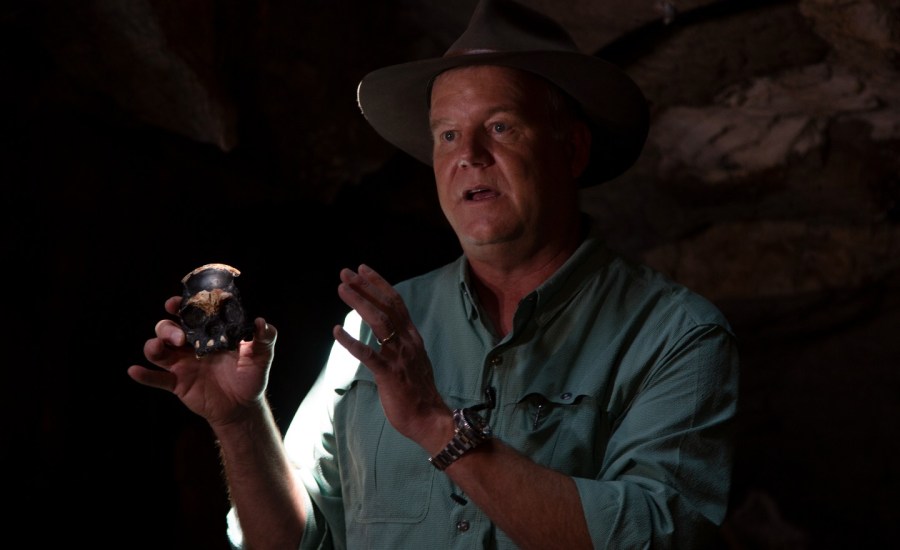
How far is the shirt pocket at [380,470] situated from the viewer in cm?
228

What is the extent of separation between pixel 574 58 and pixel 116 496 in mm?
2492

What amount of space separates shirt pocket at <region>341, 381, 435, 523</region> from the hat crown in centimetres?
84

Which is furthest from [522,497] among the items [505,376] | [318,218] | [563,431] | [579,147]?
[318,218]

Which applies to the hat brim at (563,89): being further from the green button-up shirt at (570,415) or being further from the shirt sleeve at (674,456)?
the shirt sleeve at (674,456)

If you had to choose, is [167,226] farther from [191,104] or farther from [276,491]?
[276,491]

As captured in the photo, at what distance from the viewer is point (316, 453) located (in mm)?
2537

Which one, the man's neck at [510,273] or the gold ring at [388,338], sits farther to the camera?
the man's neck at [510,273]

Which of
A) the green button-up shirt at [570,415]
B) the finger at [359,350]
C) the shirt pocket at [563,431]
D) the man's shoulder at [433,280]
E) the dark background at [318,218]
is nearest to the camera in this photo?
the finger at [359,350]

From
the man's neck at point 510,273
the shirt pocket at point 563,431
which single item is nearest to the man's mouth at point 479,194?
A: the man's neck at point 510,273

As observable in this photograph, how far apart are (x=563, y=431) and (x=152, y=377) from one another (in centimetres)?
87

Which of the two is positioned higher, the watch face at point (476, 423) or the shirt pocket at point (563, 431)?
the watch face at point (476, 423)

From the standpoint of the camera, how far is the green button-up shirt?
6.77 feet

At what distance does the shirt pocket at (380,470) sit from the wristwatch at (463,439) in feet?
1.13

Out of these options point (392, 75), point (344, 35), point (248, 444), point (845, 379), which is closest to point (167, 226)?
point (344, 35)
